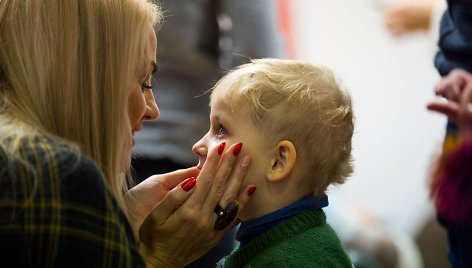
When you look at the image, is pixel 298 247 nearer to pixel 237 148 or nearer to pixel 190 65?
pixel 237 148

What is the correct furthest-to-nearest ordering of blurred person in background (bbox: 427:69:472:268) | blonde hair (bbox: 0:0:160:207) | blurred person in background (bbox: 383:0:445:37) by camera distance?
blurred person in background (bbox: 383:0:445:37) → blurred person in background (bbox: 427:69:472:268) → blonde hair (bbox: 0:0:160:207)

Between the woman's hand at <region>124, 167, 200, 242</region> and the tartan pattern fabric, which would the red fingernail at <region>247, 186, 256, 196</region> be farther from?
the tartan pattern fabric

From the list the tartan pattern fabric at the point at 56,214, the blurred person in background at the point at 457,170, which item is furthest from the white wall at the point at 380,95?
the tartan pattern fabric at the point at 56,214

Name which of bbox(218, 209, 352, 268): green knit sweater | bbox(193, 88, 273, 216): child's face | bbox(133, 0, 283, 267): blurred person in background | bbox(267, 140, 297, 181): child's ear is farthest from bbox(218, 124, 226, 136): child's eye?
bbox(133, 0, 283, 267): blurred person in background

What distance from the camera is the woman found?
85 cm

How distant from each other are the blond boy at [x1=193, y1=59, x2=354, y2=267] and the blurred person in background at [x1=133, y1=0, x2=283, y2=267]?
1.46 ft

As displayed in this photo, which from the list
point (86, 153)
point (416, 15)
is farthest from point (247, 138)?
point (416, 15)

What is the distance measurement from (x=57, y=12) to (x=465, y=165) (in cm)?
85

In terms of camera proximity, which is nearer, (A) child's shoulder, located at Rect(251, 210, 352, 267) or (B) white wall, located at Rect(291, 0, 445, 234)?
(A) child's shoulder, located at Rect(251, 210, 352, 267)

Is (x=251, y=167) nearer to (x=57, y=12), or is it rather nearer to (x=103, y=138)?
(x=103, y=138)

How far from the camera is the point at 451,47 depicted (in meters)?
1.30

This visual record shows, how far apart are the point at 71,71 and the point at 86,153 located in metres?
0.15

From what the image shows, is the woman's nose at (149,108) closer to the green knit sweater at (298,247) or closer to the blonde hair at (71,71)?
the blonde hair at (71,71)

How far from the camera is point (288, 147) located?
1240 mm
